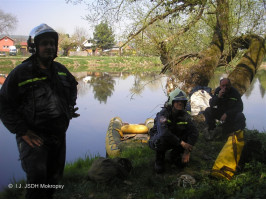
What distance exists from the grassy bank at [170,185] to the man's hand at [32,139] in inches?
49.0

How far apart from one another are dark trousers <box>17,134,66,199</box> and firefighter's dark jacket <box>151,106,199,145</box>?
162 centimetres

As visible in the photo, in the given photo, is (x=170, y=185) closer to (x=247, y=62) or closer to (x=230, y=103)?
(x=230, y=103)

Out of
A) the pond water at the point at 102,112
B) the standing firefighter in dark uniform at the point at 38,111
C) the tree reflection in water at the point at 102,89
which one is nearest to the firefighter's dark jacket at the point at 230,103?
the pond water at the point at 102,112

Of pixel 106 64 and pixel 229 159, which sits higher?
pixel 106 64

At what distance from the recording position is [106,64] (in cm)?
3759

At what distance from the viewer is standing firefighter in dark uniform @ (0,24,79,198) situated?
2570 millimetres

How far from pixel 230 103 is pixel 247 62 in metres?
3.09

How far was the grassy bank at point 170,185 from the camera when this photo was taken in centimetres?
325

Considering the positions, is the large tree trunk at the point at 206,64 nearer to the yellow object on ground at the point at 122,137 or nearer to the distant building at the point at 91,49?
the yellow object on ground at the point at 122,137

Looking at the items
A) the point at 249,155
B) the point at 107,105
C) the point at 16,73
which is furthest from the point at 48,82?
the point at 107,105

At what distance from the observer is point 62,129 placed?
286 cm

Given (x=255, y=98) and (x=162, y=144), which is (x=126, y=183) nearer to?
(x=162, y=144)

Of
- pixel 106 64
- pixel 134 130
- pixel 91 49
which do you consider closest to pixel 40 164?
pixel 134 130

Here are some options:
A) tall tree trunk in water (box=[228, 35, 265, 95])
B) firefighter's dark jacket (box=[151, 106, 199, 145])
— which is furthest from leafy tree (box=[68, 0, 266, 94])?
firefighter's dark jacket (box=[151, 106, 199, 145])
